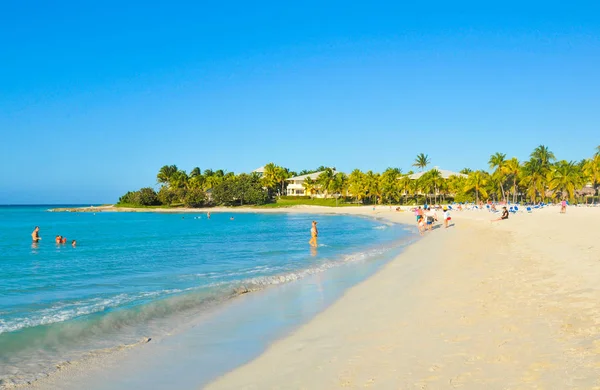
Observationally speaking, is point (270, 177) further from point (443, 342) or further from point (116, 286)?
point (443, 342)

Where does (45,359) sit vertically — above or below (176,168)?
below

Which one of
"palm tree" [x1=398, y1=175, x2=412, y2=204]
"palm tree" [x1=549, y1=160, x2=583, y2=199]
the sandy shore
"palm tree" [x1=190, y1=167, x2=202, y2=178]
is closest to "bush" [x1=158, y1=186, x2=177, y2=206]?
"palm tree" [x1=190, y1=167, x2=202, y2=178]

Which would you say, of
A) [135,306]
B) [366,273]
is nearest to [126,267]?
[135,306]

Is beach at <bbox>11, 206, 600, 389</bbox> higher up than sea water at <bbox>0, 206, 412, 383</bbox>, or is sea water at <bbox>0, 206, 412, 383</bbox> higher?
beach at <bbox>11, 206, 600, 389</bbox>

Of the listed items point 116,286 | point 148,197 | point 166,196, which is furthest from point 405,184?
point 116,286

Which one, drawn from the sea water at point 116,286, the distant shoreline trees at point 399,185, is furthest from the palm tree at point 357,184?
the sea water at point 116,286

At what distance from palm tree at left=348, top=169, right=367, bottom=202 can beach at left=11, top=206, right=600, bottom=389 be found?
81.5 meters

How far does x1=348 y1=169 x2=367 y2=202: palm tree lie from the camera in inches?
3669

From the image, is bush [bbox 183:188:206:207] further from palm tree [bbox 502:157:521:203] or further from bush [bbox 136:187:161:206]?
palm tree [bbox 502:157:521:203]

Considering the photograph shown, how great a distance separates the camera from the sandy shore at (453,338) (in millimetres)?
5094

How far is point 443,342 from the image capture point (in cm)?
642

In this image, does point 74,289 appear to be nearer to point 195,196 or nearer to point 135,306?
point 135,306

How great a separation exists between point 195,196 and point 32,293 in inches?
3728

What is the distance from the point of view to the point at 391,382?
507 cm
